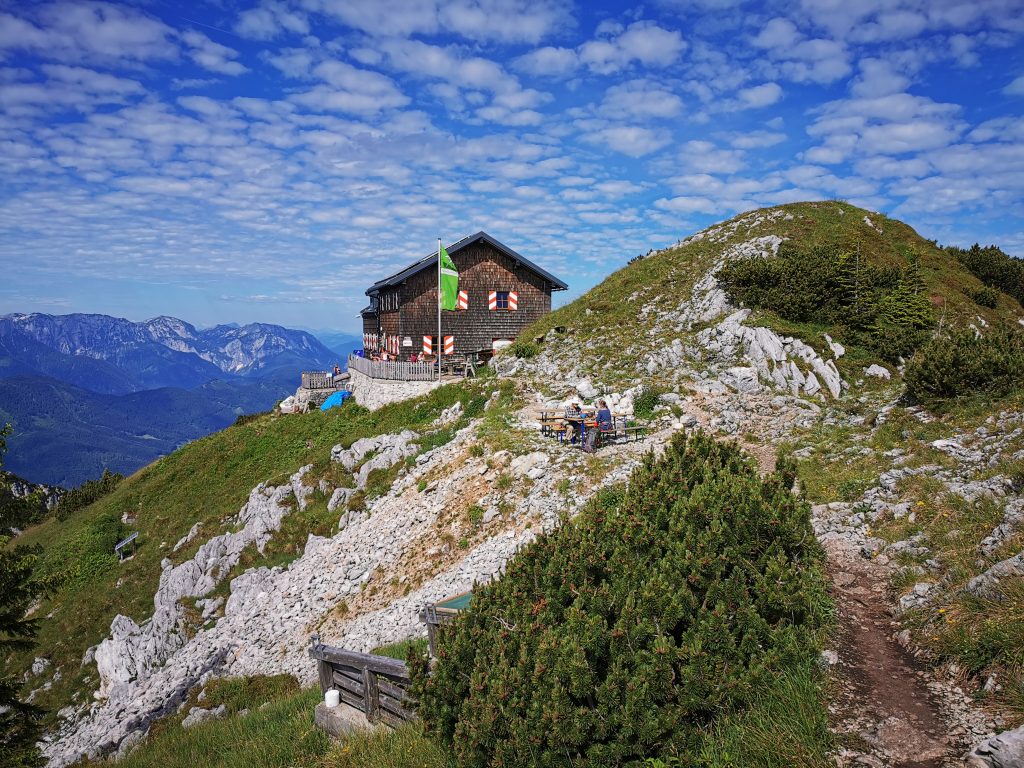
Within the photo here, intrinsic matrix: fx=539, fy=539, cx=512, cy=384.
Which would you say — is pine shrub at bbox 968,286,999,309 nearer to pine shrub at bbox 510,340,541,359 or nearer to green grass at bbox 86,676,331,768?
pine shrub at bbox 510,340,541,359

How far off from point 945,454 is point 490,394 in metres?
18.5

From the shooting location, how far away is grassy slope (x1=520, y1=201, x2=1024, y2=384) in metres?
26.9

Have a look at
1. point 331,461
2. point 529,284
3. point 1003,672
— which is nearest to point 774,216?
point 529,284

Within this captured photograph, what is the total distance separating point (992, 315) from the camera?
89.1 ft

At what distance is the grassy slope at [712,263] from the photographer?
2694 cm

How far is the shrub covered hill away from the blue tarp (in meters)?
4.11

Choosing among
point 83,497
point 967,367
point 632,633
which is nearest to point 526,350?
point 967,367

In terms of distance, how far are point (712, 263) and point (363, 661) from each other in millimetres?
31870

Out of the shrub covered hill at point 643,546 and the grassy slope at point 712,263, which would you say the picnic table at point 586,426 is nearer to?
the shrub covered hill at point 643,546

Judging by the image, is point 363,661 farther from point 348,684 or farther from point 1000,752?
point 1000,752

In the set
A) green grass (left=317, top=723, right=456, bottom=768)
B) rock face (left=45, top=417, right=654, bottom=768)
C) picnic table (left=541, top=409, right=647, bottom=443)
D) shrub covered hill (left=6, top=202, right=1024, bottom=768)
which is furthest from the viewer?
picnic table (left=541, top=409, right=647, bottom=443)

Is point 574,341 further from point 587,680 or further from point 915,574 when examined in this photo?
point 587,680

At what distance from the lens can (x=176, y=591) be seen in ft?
72.7

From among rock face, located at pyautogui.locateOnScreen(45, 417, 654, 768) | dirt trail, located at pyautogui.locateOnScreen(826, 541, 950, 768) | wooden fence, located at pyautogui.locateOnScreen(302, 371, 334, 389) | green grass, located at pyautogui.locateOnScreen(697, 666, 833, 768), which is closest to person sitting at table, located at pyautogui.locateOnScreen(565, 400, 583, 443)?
rock face, located at pyautogui.locateOnScreen(45, 417, 654, 768)
